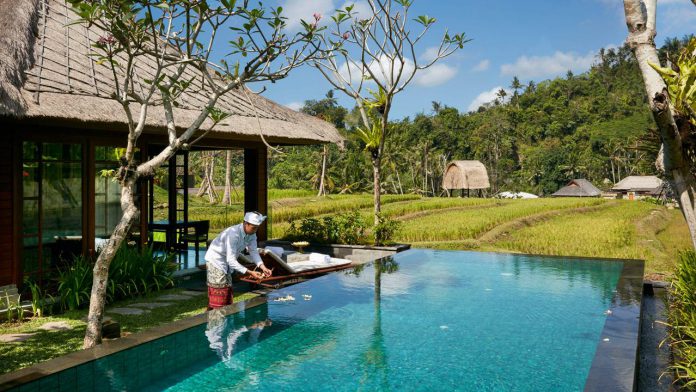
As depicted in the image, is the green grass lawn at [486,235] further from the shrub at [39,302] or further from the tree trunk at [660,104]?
the tree trunk at [660,104]

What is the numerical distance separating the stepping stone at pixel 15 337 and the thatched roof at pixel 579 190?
37.2 metres

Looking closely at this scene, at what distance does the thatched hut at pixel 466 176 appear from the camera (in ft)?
113

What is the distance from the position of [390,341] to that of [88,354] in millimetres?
2515

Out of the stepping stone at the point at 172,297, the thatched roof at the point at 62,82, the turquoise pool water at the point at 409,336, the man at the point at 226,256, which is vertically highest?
the thatched roof at the point at 62,82

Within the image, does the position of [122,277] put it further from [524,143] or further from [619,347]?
[524,143]

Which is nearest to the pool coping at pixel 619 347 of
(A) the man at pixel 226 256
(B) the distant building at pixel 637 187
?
(A) the man at pixel 226 256

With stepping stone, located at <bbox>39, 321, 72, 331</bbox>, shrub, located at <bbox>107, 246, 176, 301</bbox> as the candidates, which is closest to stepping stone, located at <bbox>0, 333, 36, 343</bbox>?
stepping stone, located at <bbox>39, 321, 72, 331</bbox>

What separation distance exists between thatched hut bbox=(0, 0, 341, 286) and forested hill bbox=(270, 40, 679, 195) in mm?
26854

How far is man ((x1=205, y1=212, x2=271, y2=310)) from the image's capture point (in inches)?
202

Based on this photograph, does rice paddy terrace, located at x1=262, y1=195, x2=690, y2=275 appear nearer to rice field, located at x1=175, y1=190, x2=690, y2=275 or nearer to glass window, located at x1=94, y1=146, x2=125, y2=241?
rice field, located at x1=175, y1=190, x2=690, y2=275

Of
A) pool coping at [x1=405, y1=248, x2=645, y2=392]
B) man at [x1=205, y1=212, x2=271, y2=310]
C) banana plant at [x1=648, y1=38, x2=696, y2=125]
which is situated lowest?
pool coping at [x1=405, y1=248, x2=645, y2=392]

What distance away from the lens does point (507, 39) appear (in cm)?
3725

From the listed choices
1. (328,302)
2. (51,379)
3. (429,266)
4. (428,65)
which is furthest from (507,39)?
(51,379)

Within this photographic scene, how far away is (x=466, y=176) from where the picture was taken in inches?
1362
